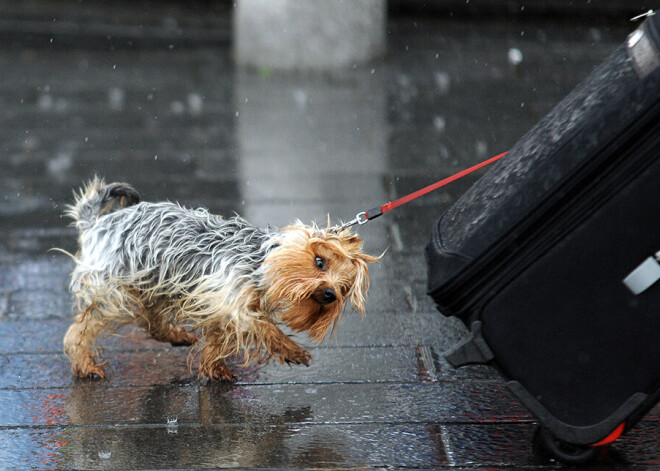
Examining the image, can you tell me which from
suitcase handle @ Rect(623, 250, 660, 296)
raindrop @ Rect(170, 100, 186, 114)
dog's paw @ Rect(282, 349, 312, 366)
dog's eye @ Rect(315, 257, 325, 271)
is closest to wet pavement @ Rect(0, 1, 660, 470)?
raindrop @ Rect(170, 100, 186, 114)

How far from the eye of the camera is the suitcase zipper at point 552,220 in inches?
109

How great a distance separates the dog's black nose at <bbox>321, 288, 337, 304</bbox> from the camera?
11.3 ft

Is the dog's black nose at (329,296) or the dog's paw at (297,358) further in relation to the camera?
the dog's paw at (297,358)

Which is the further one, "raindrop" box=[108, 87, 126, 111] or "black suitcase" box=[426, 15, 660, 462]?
"raindrop" box=[108, 87, 126, 111]

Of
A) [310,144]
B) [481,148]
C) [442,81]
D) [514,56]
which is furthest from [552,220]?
[514,56]

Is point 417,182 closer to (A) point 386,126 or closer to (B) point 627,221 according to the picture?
(A) point 386,126

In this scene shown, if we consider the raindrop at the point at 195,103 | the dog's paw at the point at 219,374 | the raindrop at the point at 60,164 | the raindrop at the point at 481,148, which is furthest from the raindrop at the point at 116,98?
the dog's paw at the point at 219,374

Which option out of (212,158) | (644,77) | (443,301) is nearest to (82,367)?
(443,301)

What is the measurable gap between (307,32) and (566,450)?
750cm

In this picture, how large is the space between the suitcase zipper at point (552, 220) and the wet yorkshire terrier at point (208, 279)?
555 millimetres

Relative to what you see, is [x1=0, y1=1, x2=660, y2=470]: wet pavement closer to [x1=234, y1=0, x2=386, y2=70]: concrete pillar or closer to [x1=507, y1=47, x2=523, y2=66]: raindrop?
[x1=507, y1=47, x2=523, y2=66]: raindrop

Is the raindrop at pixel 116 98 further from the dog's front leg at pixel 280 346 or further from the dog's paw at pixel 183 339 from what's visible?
the dog's front leg at pixel 280 346

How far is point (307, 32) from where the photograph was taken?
32.7 feet

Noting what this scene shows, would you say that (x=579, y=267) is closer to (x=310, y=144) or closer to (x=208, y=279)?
(x=208, y=279)
